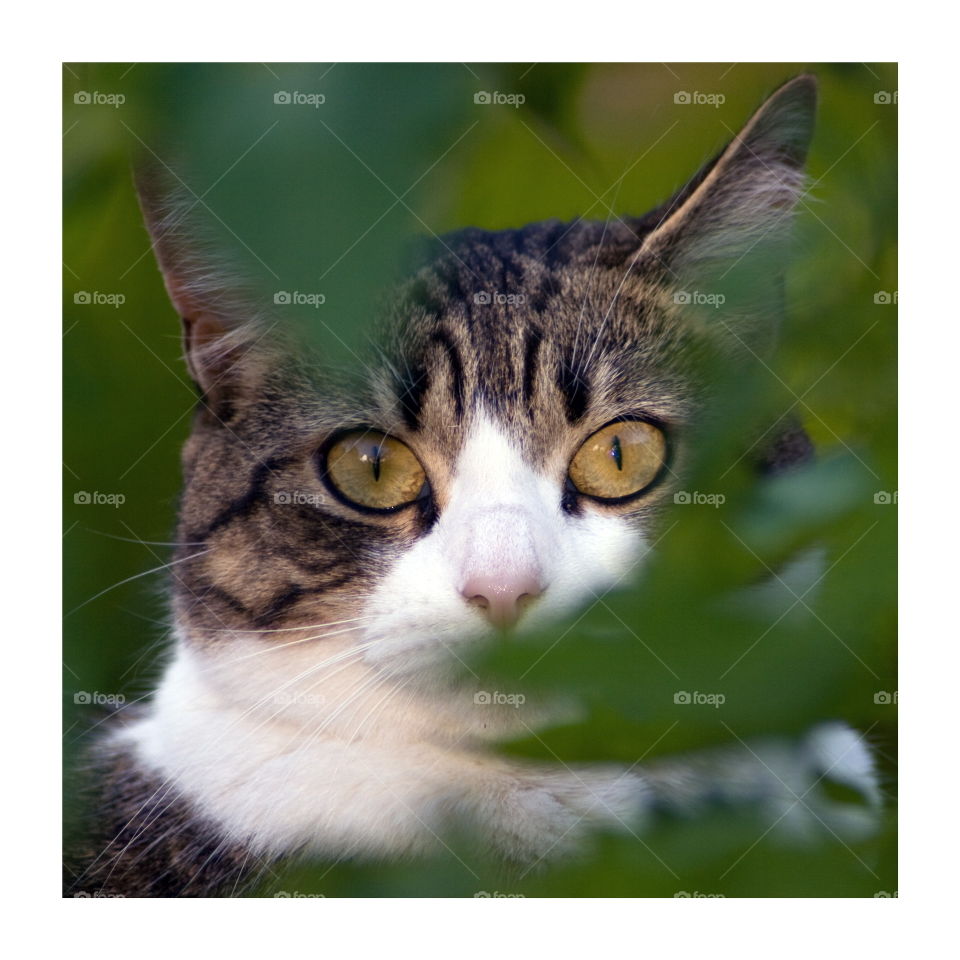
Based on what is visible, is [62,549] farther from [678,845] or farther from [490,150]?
[678,845]

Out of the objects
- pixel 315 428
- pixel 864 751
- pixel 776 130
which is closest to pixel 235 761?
pixel 315 428
